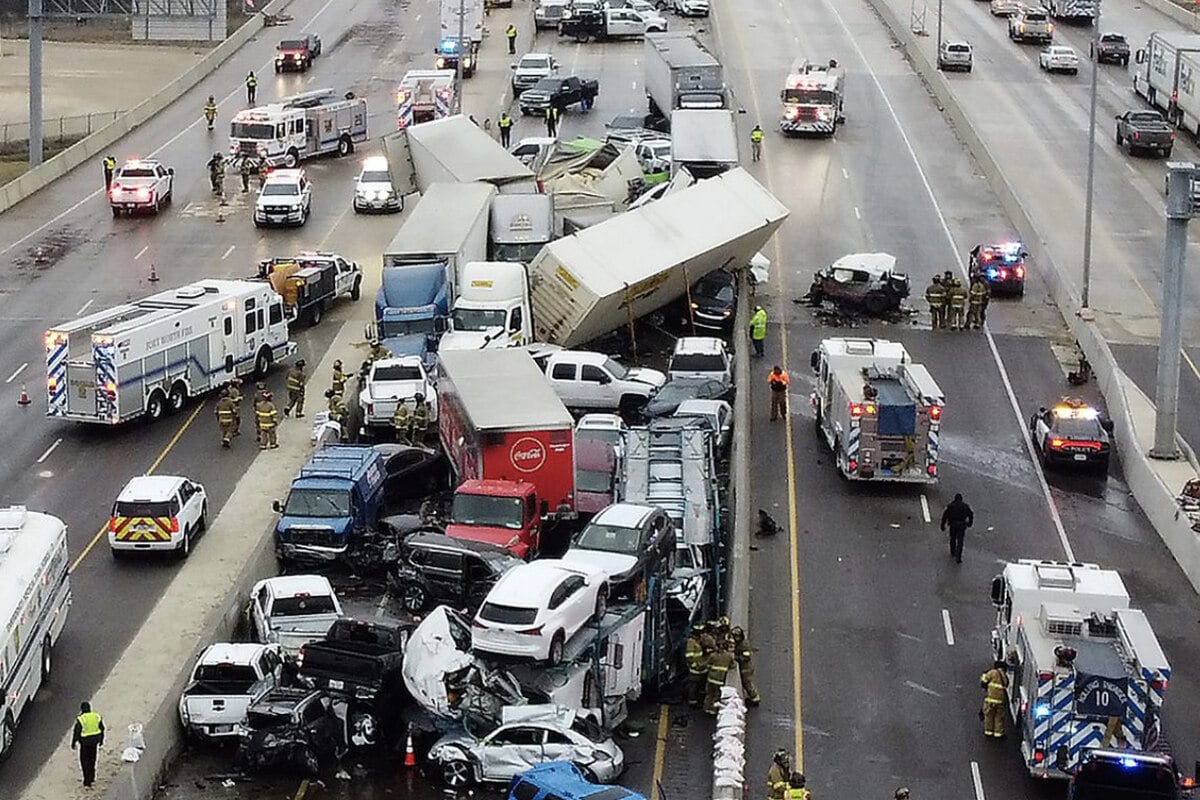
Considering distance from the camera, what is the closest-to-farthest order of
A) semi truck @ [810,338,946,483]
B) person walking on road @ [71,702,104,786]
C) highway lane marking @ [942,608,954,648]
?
person walking on road @ [71,702,104,786]
highway lane marking @ [942,608,954,648]
semi truck @ [810,338,946,483]

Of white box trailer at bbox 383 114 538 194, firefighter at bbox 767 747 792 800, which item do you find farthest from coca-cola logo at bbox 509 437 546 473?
white box trailer at bbox 383 114 538 194

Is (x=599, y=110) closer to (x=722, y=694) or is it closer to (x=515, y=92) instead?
(x=515, y=92)

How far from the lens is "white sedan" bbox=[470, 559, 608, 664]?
100 ft

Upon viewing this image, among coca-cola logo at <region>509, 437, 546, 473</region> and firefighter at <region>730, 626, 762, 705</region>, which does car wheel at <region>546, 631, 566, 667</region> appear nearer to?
firefighter at <region>730, 626, 762, 705</region>

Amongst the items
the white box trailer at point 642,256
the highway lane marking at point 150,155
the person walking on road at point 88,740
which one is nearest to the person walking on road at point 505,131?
the highway lane marking at point 150,155

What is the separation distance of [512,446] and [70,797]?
11.8 m

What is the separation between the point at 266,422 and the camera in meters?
44.2

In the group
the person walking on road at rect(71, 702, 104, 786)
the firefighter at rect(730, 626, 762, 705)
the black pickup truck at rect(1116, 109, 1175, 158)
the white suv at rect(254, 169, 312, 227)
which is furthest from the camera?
the black pickup truck at rect(1116, 109, 1175, 158)

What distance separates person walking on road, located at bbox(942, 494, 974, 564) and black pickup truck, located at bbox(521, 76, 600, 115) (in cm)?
4394

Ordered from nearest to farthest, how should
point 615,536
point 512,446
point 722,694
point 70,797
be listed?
point 70,797
point 722,694
point 615,536
point 512,446

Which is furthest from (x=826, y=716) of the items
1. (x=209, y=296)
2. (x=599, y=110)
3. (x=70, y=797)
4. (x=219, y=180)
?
(x=599, y=110)

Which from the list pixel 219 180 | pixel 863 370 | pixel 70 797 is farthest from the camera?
pixel 219 180

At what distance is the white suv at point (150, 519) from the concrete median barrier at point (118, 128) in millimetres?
32185

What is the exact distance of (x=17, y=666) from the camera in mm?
30672
